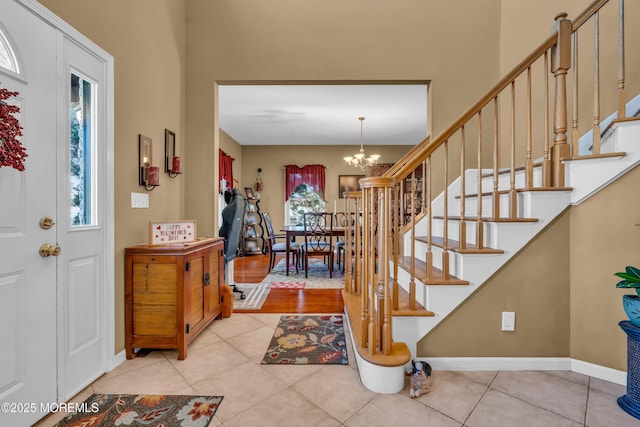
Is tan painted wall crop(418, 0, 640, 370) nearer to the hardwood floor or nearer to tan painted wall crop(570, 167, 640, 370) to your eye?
tan painted wall crop(570, 167, 640, 370)

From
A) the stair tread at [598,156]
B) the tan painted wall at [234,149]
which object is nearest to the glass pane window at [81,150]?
the stair tread at [598,156]

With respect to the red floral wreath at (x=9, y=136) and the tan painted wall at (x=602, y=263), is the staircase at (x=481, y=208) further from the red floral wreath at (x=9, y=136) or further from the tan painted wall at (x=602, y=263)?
the red floral wreath at (x=9, y=136)

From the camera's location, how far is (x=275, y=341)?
2.28m

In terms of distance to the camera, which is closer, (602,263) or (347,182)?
(602,263)

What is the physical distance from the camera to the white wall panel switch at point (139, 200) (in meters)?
2.12

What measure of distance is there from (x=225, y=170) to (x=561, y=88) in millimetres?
5526

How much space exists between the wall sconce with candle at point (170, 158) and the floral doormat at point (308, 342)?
1629 millimetres

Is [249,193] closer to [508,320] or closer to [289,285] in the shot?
[289,285]

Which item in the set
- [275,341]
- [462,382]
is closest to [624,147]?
[462,382]

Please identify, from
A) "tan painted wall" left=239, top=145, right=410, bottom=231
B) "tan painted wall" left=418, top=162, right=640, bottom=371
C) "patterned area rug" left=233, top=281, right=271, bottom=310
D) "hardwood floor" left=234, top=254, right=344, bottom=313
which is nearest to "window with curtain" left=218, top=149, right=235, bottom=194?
"tan painted wall" left=239, top=145, right=410, bottom=231

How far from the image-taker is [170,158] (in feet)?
8.53

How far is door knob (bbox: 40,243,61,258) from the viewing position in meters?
1.42

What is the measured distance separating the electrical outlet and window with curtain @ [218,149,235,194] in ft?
17.1

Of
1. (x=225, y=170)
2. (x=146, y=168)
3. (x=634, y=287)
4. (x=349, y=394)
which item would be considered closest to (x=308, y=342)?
(x=349, y=394)
